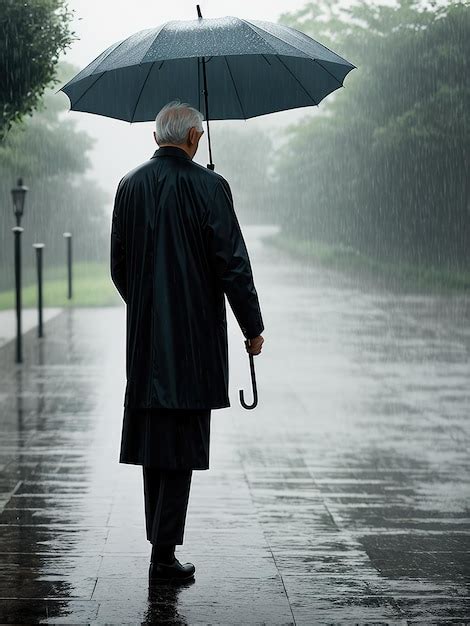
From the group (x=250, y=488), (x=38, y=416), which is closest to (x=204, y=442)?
(x=250, y=488)

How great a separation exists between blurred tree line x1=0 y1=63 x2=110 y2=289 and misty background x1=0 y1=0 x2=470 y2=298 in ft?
0.16

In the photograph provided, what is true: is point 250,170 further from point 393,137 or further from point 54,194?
point 393,137

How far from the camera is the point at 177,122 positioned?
4230 millimetres

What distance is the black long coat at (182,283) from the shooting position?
162 inches

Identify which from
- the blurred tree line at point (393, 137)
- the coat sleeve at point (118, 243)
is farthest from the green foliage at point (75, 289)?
the coat sleeve at point (118, 243)

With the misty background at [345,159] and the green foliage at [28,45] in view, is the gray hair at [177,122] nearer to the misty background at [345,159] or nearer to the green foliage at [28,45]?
the green foliage at [28,45]

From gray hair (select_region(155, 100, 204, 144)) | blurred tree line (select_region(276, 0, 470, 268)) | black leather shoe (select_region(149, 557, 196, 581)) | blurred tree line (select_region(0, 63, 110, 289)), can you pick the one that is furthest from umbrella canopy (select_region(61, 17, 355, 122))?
blurred tree line (select_region(0, 63, 110, 289))

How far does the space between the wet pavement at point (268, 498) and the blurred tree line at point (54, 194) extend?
60.2ft

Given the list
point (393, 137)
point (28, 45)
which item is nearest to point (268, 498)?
point (28, 45)

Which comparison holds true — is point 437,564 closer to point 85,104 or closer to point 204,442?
point 204,442

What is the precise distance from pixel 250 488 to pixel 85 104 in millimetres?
2266

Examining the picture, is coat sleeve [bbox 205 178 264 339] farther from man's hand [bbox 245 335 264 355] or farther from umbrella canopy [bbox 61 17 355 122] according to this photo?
umbrella canopy [bbox 61 17 355 122]

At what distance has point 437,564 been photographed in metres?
4.65

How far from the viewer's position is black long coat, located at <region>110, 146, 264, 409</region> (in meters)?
4.12
